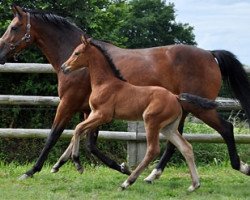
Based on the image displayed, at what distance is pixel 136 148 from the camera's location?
327 inches

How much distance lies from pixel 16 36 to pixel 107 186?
7.05 ft

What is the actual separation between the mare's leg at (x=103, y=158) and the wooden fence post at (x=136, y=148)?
1190mm

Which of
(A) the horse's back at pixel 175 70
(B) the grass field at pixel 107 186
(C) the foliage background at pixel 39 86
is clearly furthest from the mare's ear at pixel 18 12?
(B) the grass field at pixel 107 186

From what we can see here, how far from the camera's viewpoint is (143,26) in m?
31.9

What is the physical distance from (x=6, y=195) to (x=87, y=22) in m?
4.27

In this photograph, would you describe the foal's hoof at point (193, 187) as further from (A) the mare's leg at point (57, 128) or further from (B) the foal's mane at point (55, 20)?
(B) the foal's mane at point (55, 20)

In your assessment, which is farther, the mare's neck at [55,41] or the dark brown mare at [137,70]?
the mare's neck at [55,41]

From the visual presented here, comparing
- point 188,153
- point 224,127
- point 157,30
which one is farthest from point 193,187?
point 157,30

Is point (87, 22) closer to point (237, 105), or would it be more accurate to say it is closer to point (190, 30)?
point (237, 105)

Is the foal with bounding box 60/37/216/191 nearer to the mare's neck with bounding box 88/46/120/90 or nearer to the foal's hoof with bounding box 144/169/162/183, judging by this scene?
the mare's neck with bounding box 88/46/120/90

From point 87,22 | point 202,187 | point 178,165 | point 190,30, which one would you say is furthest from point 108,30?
point 190,30

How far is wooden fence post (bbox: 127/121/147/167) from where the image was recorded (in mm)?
8261

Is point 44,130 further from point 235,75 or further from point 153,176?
point 235,75

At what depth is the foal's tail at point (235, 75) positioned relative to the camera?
721cm
